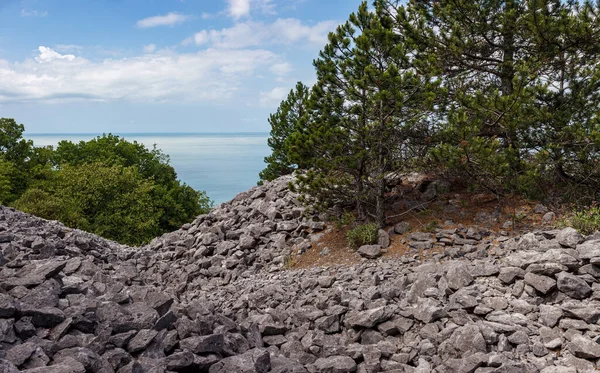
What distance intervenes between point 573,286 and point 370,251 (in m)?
5.45

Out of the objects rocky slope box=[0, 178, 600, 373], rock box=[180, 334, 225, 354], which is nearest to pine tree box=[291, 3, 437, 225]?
rocky slope box=[0, 178, 600, 373]

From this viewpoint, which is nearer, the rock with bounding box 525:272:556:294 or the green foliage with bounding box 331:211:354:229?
the rock with bounding box 525:272:556:294

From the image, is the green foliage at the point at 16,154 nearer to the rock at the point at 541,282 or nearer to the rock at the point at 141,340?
the rock at the point at 141,340

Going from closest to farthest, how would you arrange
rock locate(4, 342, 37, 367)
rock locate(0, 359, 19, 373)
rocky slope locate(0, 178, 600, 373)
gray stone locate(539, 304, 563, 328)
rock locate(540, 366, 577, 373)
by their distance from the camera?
rock locate(0, 359, 19, 373) → rock locate(4, 342, 37, 367) → rocky slope locate(0, 178, 600, 373) → rock locate(540, 366, 577, 373) → gray stone locate(539, 304, 563, 328)

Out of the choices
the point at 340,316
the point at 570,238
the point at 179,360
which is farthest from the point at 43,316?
the point at 570,238

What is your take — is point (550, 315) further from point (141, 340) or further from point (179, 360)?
point (141, 340)

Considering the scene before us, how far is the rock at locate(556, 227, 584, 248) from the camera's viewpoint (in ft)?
27.2

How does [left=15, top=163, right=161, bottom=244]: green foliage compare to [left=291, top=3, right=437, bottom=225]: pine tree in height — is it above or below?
below

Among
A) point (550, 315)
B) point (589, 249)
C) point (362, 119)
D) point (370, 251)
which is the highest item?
point (362, 119)

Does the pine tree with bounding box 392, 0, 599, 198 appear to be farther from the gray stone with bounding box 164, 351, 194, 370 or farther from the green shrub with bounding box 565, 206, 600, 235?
the gray stone with bounding box 164, 351, 194, 370

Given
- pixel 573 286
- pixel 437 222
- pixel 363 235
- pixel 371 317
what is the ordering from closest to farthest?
pixel 573 286 → pixel 371 317 → pixel 363 235 → pixel 437 222

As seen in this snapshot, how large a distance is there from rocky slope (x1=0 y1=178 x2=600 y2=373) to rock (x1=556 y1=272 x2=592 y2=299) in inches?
0.7

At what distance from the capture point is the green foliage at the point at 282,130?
25266mm

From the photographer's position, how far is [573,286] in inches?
284
